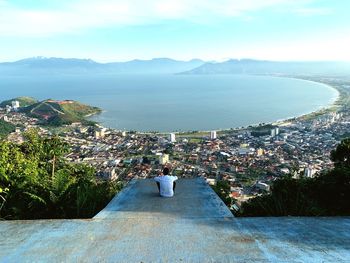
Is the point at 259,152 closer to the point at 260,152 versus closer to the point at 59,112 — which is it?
the point at 260,152

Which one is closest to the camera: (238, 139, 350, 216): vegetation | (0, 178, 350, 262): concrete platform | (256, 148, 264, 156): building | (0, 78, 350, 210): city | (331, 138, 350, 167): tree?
(0, 178, 350, 262): concrete platform

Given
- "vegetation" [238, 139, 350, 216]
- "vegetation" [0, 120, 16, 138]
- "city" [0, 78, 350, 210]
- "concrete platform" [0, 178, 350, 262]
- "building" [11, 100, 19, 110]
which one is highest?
"concrete platform" [0, 178, 350, 262]

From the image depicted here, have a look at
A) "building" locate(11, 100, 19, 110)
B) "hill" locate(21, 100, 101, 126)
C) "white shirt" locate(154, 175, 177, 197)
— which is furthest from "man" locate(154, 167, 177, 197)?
"building" locate(11, 100, 19, 110)

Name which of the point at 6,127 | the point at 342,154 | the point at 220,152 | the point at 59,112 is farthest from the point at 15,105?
the point at 342,154

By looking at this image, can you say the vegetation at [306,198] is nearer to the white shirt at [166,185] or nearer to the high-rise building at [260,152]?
the white shirt at [166,185]

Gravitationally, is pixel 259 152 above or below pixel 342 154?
below

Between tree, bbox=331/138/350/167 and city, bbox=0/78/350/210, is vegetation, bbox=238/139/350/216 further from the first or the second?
city, bbox=0/78/350/210
